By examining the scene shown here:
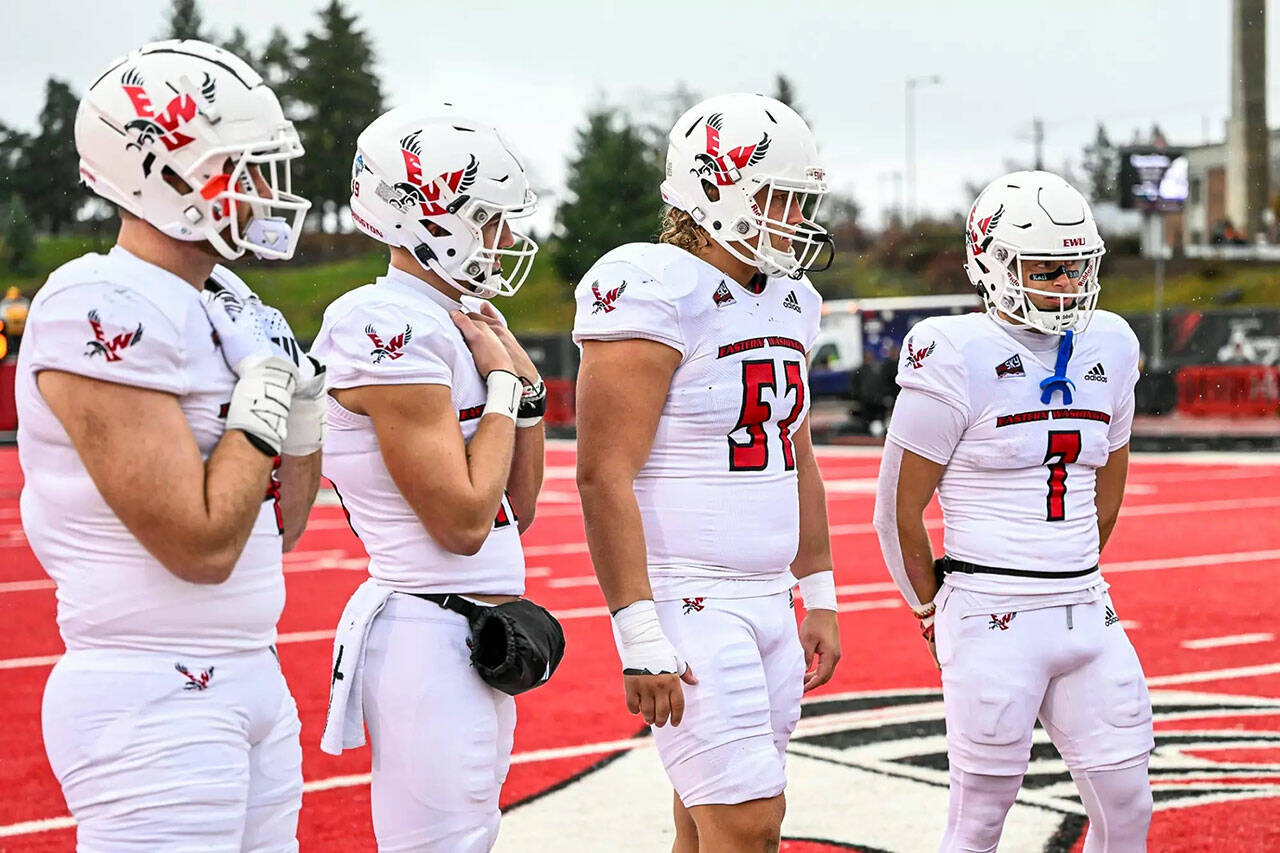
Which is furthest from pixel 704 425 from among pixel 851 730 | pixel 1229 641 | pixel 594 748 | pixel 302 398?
pixel 1229 641

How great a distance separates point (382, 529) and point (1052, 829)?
2880 mm

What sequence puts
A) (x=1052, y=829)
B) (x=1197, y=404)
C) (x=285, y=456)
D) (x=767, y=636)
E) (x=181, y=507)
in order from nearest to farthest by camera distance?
(x=181, y=507) < (x=285, y=456) < (x=767, y=636) < (x=1052, y=829) < (x=1197, y=404)

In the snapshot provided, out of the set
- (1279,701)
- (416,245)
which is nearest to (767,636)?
(416,245)

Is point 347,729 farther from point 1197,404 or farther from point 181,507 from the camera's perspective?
point 1197,404

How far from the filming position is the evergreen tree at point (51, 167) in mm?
39219

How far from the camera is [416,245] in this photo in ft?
10.5

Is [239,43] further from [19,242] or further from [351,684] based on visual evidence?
[351,684]

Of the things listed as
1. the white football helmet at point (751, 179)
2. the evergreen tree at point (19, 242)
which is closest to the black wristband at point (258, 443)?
the white football helmet at point (751, 179)

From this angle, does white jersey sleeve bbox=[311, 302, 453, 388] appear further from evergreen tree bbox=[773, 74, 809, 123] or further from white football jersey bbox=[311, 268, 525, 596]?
evergreen tree bbox=[773, 74, 809, 123]

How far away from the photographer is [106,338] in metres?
2.43

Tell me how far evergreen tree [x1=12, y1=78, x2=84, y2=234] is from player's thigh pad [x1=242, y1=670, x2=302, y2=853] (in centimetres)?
3767

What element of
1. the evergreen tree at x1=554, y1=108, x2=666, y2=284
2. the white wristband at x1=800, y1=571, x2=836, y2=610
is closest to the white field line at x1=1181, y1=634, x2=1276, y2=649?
the white wristband at x1=800, y1=571, x2=836, y2=610

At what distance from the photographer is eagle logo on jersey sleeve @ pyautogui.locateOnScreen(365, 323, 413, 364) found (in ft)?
9.93

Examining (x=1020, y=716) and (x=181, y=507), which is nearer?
(x=181, y=507)
